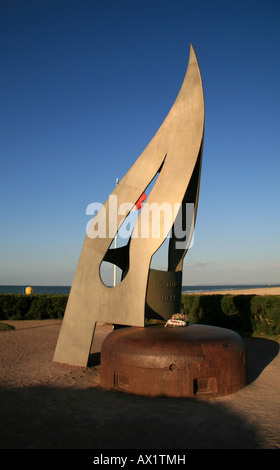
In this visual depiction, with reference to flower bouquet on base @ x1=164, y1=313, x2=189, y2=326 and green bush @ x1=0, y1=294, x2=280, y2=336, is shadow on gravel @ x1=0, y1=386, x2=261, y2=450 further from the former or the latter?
green bush @ x1=0, y1=294, x2=280, y2=336

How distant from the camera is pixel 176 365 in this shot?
6.49 metres

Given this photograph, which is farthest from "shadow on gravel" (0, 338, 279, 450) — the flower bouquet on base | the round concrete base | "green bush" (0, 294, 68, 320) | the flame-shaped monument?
"green bush" (0, 294, 68, 320)

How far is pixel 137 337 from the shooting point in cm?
732

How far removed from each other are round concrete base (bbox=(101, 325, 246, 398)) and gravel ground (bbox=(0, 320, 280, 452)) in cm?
22

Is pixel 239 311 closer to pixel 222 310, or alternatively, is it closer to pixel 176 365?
pixel 222 310

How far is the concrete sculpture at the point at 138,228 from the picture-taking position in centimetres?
840

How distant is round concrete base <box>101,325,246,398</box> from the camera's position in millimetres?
6508

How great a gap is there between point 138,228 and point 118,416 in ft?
14.9

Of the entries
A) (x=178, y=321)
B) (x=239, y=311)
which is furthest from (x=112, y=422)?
(x=239, y=311)

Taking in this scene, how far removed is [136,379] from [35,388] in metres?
2.34
